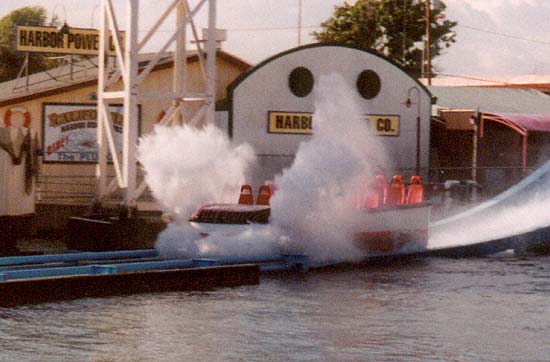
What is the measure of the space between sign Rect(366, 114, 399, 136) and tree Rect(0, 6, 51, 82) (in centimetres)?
3276

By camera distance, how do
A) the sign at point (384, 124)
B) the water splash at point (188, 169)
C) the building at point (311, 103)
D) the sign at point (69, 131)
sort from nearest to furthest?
the water splash at point (188, 169), the sign at point (69, 131), the building at point (311, 103), the sign at point (384, 124)

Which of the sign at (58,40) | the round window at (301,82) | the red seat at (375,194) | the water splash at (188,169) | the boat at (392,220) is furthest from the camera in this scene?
the sign at (58,40)

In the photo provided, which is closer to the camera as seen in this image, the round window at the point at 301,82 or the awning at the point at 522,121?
the round window at the point at 301,82

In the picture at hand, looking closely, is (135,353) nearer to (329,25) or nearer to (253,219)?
(253,219)

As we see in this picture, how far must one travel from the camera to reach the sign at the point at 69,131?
36875mm

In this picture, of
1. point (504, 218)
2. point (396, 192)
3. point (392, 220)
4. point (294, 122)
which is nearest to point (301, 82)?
point (294, 122)

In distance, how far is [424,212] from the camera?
80.1ft

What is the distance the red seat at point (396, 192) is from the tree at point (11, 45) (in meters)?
48.5

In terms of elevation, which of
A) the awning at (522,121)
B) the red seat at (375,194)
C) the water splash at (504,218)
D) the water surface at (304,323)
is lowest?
the water surface at (304,323)

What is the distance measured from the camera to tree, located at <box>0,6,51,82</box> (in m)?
81.8

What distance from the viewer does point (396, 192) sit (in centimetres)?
2428

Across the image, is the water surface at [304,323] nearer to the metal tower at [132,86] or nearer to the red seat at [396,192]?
the red seat at [396,192]

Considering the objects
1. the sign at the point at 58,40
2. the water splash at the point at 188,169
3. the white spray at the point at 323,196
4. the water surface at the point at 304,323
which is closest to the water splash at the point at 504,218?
the white spray at the point at 323,196

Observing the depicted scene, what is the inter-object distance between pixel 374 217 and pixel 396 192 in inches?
64.7
